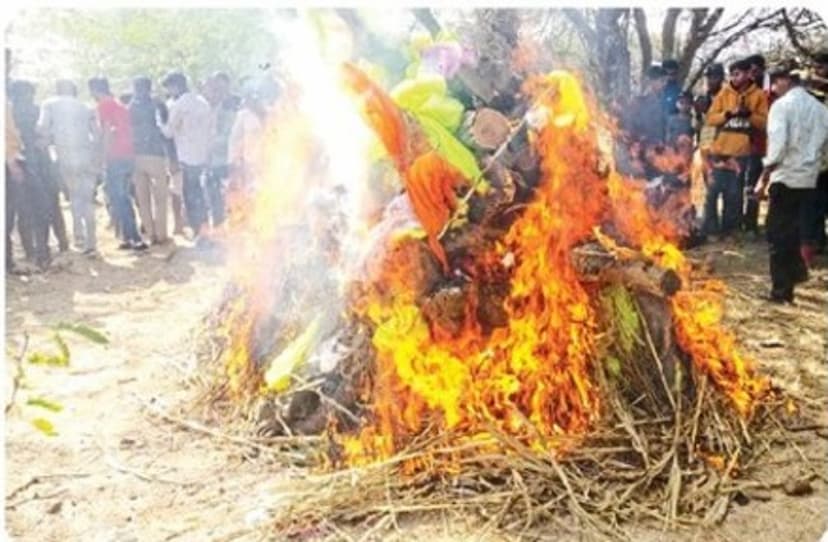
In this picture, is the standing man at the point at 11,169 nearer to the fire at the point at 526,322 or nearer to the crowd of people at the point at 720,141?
the fire at the point at 526,322

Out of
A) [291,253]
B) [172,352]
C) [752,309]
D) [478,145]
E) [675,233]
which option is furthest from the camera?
[675,233]

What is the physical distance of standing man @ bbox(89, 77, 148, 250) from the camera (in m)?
9.58

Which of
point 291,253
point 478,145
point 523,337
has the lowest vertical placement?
A: point 523,337

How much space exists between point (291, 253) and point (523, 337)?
5.50 feet

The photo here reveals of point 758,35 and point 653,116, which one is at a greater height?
point 758,35

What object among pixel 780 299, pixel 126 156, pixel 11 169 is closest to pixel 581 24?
pixel 780 299

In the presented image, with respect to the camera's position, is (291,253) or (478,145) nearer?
(478,145)

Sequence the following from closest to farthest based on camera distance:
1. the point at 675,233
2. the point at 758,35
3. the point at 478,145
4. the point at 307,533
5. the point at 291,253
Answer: the point at 307,533 → the point at 478,145 → the point at 291,253 → the point at 675,233 → the point at 758,35

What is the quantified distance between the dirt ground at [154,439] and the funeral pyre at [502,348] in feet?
0.68

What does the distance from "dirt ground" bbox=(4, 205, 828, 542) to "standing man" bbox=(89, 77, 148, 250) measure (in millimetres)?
2281

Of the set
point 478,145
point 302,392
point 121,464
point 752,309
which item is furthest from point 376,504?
point 752,309

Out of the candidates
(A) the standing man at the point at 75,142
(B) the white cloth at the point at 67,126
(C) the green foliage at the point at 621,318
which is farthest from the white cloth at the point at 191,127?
(C) the green foliage at the point at 621,318

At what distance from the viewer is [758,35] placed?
11.4m

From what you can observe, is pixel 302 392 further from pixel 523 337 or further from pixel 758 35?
pixel 758 35
